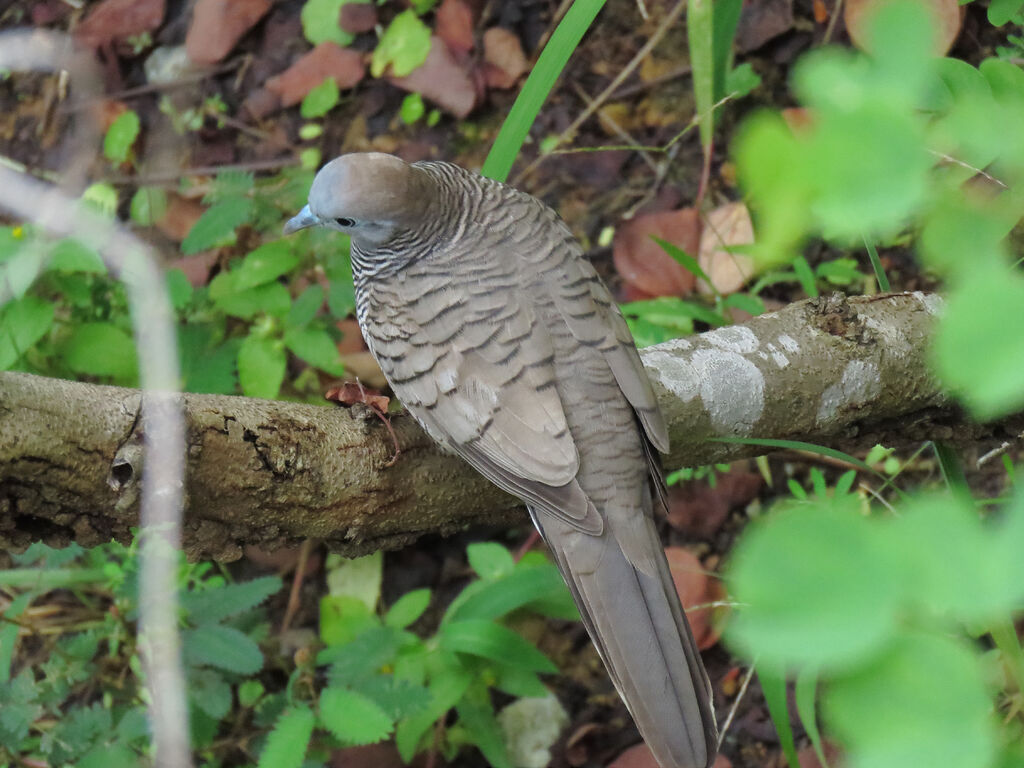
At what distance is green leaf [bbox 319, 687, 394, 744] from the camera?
2100mm

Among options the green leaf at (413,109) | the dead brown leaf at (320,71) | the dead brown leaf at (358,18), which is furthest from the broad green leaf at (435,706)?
the dead brown leaf at (358,18)

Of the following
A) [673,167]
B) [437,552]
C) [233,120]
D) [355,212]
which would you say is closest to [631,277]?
[673,167]

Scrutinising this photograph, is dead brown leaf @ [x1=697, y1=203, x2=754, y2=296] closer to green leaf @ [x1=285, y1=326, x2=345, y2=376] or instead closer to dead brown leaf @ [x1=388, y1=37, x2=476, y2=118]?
dead brown leaf @ [x1=388, y1=37, x2=476, y2=118]

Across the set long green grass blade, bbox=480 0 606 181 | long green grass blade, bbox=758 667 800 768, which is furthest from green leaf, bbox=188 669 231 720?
long green grass blade, bbox=480 0 606 181

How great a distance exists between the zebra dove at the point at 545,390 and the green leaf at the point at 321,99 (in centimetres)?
192

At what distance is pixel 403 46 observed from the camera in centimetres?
390

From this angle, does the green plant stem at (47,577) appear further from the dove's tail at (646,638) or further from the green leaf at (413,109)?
the green leaf at (413,109)

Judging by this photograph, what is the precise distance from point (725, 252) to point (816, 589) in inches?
111

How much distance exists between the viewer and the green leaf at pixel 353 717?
2.10 meters

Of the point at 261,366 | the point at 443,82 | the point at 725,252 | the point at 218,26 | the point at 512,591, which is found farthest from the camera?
the point at 218,26

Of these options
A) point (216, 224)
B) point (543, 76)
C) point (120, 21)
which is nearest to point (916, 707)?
point (543, 76)

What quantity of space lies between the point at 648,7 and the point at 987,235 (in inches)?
144

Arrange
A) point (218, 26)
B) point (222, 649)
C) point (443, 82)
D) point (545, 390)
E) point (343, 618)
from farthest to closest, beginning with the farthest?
1. point (218, 26)
2. point (443, 82)
3. point (343, 618)
4. point (222, 649)
5. point (545, 390)

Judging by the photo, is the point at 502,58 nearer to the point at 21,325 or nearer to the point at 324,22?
the point at 324,22
